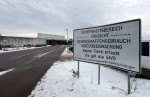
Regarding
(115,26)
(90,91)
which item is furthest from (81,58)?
(115,26)

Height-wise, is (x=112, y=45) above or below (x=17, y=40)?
below

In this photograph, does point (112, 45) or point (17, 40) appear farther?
point (17, 40)

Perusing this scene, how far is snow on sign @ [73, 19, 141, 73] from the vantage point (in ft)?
14.8

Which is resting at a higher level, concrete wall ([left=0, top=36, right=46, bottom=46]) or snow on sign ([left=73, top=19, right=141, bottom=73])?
concrete wall ([left=0, top=36, right=46, bottom=46])

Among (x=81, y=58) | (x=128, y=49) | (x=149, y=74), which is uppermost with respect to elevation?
(x=128, y=49)

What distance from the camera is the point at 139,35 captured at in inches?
172

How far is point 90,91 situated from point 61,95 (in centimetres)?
111

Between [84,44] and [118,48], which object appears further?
[84,44]

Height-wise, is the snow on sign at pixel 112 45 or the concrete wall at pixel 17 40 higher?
the concrete wall at pixel 17 40

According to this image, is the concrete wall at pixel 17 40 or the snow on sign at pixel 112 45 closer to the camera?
the snow on sign at pixel 112 45

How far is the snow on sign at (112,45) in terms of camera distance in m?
4.50

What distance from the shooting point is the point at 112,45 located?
5.46m

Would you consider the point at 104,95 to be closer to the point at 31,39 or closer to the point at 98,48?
the point at 98,48

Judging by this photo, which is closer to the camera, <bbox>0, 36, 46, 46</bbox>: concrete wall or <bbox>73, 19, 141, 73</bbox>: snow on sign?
<bbox>73, 19, 141, 73</bbox>: snow on sign
